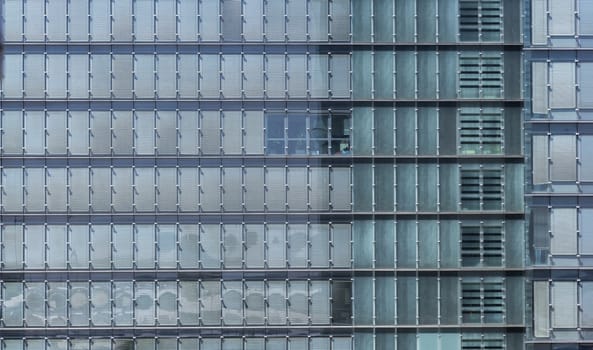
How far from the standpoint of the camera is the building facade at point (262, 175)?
1199 inches

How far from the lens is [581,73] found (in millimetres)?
30219

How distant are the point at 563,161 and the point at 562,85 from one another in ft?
9.62

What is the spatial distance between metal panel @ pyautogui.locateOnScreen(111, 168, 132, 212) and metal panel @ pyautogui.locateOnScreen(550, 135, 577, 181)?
16.3 metres

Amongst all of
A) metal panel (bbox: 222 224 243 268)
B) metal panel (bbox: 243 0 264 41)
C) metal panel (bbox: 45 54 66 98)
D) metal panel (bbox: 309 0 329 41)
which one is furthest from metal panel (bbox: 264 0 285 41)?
metal panel (bbox: 45 54 66 98)

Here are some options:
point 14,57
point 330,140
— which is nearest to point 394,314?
point 330,140

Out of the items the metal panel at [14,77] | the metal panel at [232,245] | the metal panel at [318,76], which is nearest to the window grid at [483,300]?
the metal panel at [232,245]

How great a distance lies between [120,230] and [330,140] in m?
8.92

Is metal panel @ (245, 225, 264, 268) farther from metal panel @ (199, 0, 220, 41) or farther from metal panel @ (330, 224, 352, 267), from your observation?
metal panel @ (199, 0, 220, 41)

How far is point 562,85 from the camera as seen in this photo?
30.2m

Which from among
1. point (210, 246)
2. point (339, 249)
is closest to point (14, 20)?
point (210, 246)

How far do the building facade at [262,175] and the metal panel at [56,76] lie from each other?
0.31 ft

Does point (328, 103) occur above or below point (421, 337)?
above

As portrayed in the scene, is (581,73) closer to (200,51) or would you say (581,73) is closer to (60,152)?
(200,51)

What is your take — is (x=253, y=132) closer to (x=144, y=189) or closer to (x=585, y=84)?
(x=144, y=189)
